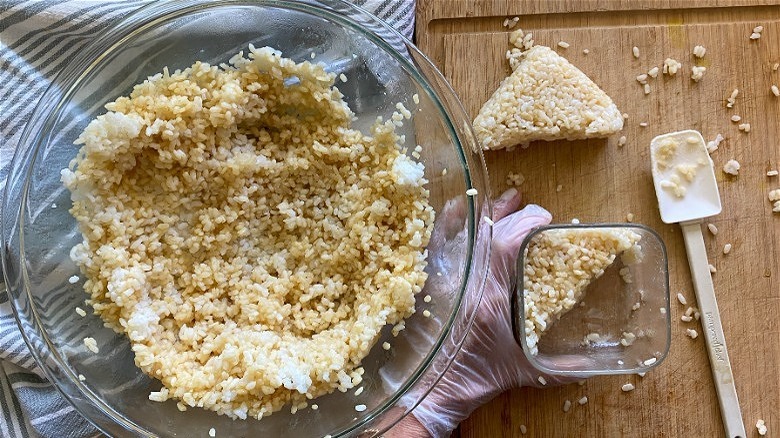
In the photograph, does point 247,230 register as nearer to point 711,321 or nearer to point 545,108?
point 545,108

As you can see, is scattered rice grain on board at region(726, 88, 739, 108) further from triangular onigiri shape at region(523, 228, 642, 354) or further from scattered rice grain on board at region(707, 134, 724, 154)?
triangular onigiri shape at region(523, 228, 642, 354)

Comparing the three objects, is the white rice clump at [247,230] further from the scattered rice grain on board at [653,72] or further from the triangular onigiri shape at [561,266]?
the scattered rice grain on board at [653,72]

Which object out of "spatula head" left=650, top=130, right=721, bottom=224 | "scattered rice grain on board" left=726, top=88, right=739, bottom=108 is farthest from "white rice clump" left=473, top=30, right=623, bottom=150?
"scattered rice grain on board" left=726, top=88, right=739, bottom=108

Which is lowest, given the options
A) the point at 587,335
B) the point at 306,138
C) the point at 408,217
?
the point at 587,335

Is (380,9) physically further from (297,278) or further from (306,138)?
(297,278)

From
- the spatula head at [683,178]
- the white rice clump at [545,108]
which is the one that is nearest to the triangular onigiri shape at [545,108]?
the white rice clump at [545,108]

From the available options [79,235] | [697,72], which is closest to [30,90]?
[79,235]

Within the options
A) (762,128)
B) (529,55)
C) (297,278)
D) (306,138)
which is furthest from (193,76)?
(762,128)
